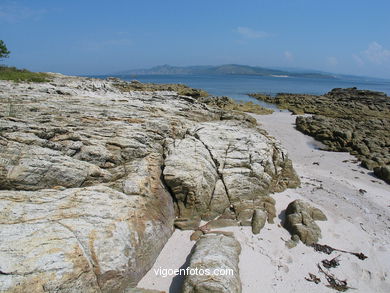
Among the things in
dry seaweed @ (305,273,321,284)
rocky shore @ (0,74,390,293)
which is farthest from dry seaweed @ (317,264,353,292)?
dry seaweed @ (305,273,321,284)

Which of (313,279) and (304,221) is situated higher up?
(304,221)

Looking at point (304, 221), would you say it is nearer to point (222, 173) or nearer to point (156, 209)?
point (222, 173)

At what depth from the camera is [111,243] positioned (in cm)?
633

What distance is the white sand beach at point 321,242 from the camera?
724 cm

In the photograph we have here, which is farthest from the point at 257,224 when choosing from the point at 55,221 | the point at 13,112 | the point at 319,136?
the point at 319,136

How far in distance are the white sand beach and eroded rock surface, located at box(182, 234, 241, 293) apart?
0.65 metres

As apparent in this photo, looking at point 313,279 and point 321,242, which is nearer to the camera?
point 313,279

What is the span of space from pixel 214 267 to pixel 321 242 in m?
5.02

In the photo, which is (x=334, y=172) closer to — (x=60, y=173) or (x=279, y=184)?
(x=279, y=184)

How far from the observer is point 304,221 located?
31.6 feet

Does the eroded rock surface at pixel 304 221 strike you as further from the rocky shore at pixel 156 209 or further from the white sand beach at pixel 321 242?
the white sand beach at pixel 321 242

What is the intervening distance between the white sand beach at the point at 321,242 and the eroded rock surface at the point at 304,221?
0.29m

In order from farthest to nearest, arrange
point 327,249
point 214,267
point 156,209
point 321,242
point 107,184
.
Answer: point 321,242 → point 327,249 → point 156,209 → point 107,184 → point 214,267

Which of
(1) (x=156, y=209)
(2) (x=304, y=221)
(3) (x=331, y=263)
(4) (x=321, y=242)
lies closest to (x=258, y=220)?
(2) (x=304, y=221)
